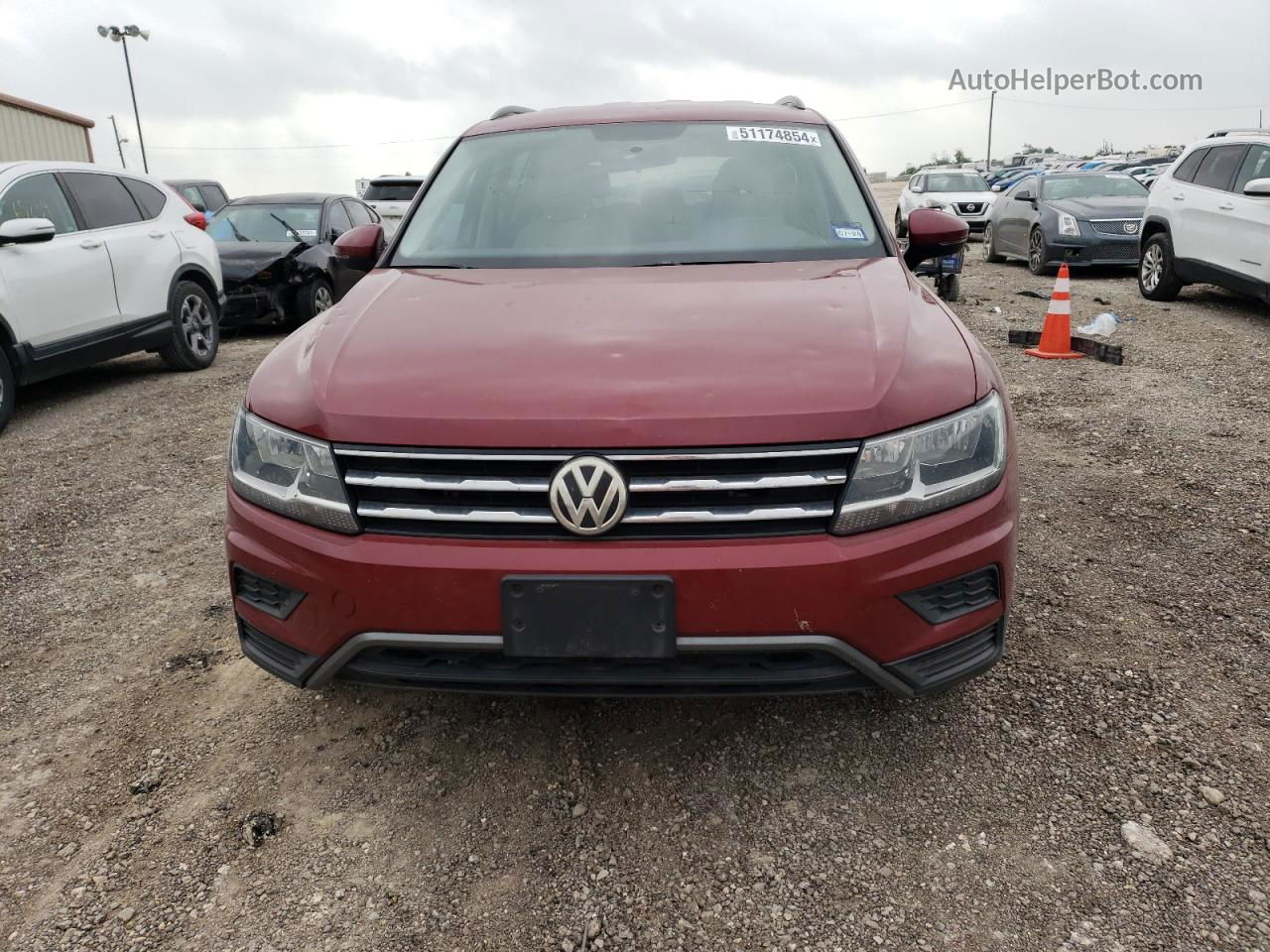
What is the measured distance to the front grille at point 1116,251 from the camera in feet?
38.3

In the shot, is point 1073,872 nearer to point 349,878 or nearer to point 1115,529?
point 349,878

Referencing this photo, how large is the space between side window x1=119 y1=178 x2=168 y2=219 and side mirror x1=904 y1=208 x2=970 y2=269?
20.9 ft

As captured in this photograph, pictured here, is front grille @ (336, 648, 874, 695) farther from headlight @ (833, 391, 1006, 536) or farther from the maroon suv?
headlight @ (833, 391, 1006, 536)

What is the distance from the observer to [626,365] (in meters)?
2.11

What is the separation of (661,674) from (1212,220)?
8886mm

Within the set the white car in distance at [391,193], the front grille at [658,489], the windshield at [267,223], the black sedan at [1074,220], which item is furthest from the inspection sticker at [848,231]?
the white car in distance at [391,193]

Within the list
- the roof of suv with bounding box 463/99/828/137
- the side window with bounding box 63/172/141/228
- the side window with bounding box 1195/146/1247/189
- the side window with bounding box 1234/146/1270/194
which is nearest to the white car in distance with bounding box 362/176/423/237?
the side window with bounding box 63/172/141/228

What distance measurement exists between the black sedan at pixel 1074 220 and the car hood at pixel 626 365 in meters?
10.6

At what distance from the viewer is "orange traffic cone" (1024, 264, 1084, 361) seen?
7.49 metres

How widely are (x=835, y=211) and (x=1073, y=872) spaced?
2.07 meters

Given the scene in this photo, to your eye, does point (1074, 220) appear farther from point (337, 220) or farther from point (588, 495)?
point (588, 495)

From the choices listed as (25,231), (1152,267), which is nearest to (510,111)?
(25,231)

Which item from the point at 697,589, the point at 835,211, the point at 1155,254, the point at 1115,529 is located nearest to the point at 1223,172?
the point at 1155,254

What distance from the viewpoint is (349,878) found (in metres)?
2.11
